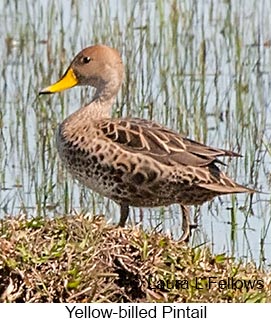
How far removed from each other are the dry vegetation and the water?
6.61ft

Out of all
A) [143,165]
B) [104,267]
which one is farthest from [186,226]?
[104,267]

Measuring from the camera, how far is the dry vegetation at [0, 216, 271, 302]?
17.3 feet

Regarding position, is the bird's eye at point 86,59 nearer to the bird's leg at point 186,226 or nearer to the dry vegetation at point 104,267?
the bird's leg at point 186,226

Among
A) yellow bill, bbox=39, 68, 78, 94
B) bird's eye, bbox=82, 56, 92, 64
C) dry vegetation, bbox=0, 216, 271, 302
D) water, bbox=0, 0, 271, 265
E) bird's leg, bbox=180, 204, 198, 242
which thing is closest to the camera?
dry vegetation, bbox=0, 216, 271, 302

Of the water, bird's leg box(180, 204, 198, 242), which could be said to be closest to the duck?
bird's leg box(180, 204, 198, 242)

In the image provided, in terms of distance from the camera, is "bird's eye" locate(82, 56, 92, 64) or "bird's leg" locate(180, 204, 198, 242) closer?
"bird's leg" locate(180, 204, 198, 242)

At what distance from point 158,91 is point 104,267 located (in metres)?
4.48

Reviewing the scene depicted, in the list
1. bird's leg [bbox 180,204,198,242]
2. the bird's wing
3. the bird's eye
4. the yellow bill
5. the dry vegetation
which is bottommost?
bird's leg [bbox 180,204,198,242]

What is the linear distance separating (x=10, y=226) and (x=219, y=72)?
15.9ft

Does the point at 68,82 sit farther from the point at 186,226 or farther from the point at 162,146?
the point at 186,226

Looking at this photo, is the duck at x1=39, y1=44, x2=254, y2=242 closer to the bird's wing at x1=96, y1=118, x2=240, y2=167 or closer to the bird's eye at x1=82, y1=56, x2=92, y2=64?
the bird's wing at x1=96, y1=118, x2=240, y2=167

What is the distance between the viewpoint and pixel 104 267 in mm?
5430

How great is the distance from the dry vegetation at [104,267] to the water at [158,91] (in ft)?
6.61

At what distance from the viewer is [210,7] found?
37.1 feet
